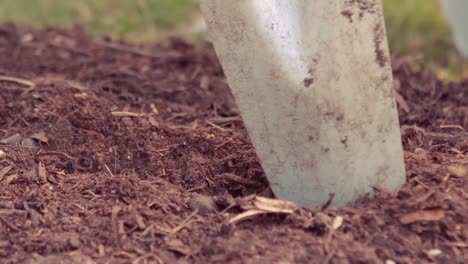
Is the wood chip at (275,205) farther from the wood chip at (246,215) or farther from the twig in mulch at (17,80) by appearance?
the twig in mulch at (17,80)

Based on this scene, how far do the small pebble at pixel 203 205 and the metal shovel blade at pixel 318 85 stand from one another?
0.23m

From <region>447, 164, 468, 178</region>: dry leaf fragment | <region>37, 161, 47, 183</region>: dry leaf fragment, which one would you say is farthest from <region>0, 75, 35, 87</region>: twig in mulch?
<region>447, 164, 468, 178</region>: dry leaf fragment

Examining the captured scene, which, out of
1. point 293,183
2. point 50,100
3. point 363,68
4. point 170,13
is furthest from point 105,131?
point 170,13

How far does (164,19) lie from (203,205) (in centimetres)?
328

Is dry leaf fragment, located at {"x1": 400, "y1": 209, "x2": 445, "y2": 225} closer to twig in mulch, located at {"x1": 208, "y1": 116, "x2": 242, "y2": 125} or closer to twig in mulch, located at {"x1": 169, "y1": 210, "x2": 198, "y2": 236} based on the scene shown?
twig in mulch, located at {"x1": 169, "y1": 210, "x2": 198, "y2": 236}

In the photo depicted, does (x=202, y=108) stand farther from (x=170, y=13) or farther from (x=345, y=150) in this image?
(x=170, y=13)

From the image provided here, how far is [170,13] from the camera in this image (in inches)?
210

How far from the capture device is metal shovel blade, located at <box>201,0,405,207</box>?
212cm

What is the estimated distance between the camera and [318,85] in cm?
213

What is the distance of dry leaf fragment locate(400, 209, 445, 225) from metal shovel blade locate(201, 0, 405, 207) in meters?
0.18

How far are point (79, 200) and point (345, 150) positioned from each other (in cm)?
71

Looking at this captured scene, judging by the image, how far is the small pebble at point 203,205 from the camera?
6.88 ft

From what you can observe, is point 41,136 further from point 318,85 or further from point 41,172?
point 318,85

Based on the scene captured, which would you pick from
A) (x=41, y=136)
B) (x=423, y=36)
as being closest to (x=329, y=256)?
(x=41, y=136)
